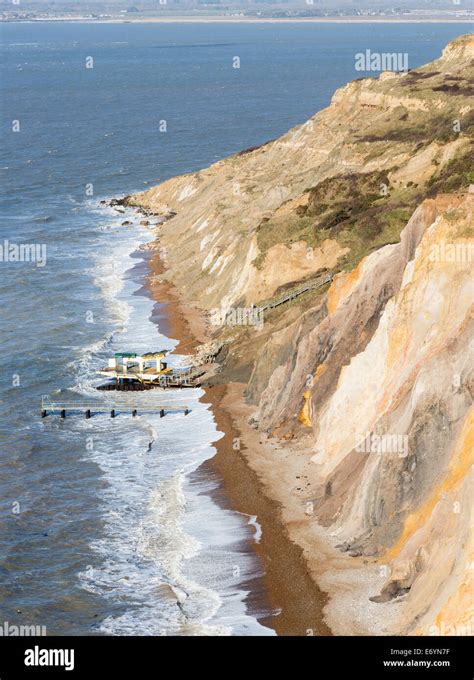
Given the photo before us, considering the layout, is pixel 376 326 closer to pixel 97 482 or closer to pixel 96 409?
pixel 97 482

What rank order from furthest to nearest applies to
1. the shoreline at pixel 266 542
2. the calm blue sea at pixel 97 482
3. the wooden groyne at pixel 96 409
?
1. the wooden groyne at pixel 96 409
2. the calm blue sea at pixel 97 482
3. the shoreline at pixel 266 542

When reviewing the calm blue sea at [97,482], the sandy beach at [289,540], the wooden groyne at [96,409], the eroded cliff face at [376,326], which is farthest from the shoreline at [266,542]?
the wooden groyne at [96,409]

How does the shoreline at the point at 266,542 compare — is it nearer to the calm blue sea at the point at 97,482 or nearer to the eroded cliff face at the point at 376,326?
the calm blue sea at the point at 97,482

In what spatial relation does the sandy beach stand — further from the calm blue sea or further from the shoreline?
the calm blue sea

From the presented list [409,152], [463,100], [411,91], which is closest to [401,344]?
[409,152]

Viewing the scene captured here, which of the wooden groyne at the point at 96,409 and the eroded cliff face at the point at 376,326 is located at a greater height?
the eroded cliff face at the point at 376,326

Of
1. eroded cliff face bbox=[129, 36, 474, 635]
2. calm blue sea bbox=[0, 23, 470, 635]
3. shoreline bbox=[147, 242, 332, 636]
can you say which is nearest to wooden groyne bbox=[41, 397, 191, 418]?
calm blue sea bbox=[0, 23, 470, 635]

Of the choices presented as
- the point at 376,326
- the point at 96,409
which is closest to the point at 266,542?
the point at 376,326
